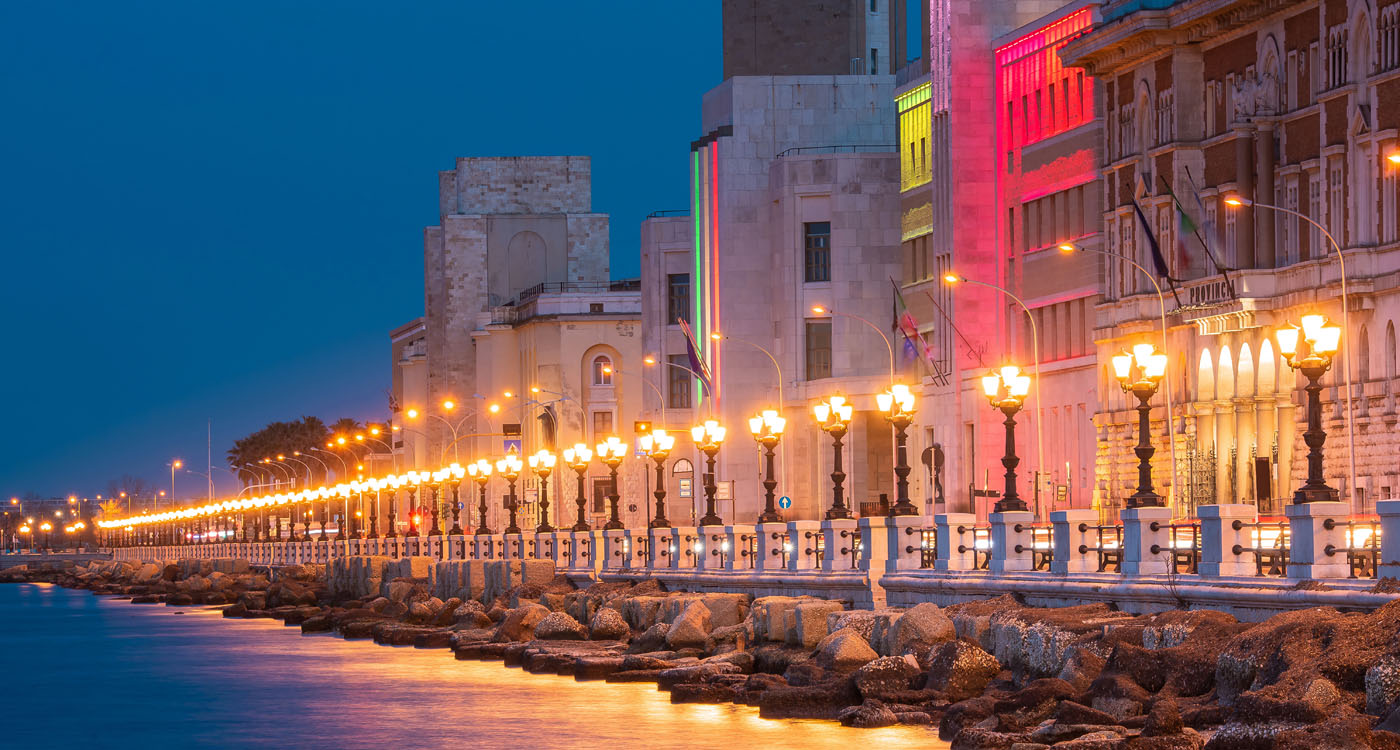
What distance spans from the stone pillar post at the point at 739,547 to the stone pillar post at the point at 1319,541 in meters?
25.3

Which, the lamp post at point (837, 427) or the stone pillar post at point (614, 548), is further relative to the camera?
the stone pillar post at point (614, 548)

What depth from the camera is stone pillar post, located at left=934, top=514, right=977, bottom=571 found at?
140 ft

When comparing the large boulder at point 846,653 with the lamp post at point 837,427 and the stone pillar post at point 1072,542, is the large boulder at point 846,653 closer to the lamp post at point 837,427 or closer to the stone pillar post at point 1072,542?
the stone pillar post at point 1072,542

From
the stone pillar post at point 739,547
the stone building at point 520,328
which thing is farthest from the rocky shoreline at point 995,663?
the stone building at point 520,328

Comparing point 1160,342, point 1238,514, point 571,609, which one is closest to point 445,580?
point 571,609

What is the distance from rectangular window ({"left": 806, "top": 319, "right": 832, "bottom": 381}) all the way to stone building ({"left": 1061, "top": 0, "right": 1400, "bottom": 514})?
965 inches

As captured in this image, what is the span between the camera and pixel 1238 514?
1316 inches

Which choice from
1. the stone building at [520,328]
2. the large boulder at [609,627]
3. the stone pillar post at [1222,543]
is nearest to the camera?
the stone pillar post at [1222,543]

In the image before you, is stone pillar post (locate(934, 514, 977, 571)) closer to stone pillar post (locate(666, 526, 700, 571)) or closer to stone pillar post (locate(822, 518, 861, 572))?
stone pillar post (locate(822, 518, 861, 572))

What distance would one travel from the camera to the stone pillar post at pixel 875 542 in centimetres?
4678

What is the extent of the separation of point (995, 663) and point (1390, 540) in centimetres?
823

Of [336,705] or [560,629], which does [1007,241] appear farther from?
[336,705]

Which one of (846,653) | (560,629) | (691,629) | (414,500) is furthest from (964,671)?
(414,500)

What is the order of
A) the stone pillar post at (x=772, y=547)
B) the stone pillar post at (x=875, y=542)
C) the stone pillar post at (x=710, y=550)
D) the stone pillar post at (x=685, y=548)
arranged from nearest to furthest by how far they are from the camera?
1. the stone pillar post at (x=875, y=542)
2. the stone pillar post at (x=772, y=547)
3. the stone pillar post at (x=710, y=550)
4. the stone pillar post at (x=685, y=548)
